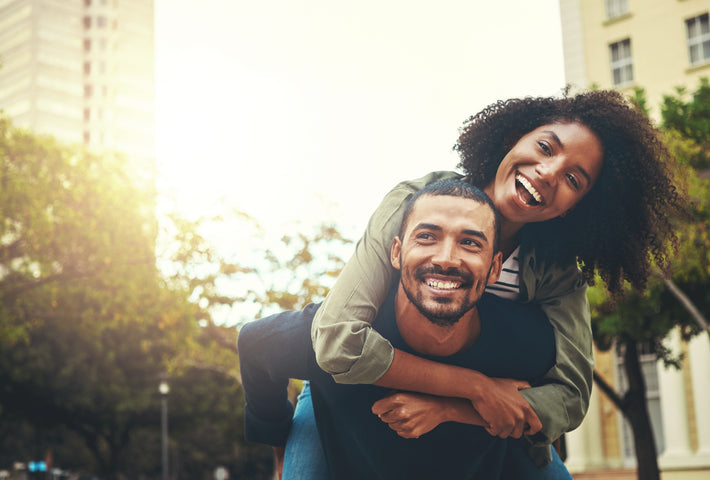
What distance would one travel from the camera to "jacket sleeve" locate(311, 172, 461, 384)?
2.35 meters

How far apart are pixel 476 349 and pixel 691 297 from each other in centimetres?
1665

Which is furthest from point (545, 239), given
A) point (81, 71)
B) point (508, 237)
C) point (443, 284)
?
point (81, 71)

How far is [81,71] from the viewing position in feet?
326

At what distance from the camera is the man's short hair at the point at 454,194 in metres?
2.50

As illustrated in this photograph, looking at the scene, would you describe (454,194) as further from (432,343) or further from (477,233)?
(432,343)

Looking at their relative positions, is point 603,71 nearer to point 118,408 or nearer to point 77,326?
point 77,326

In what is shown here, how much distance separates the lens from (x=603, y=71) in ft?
89.0

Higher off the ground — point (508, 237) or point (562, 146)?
point (562, 146)

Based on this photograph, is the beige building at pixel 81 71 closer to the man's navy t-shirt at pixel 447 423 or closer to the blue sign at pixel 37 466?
the blue sign at pixel 37 466

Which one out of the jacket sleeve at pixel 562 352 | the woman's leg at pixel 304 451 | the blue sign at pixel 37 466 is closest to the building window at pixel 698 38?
the jacket sleeve at pixel 562 352

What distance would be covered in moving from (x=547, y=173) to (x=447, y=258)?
565 mm

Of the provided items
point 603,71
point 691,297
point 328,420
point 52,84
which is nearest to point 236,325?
point 691,297

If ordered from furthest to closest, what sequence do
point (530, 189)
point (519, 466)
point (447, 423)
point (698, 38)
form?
point (698, 38) → point (519, 466) → point (530, 189) → point (447, 423)

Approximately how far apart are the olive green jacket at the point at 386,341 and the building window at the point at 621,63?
25762mm
